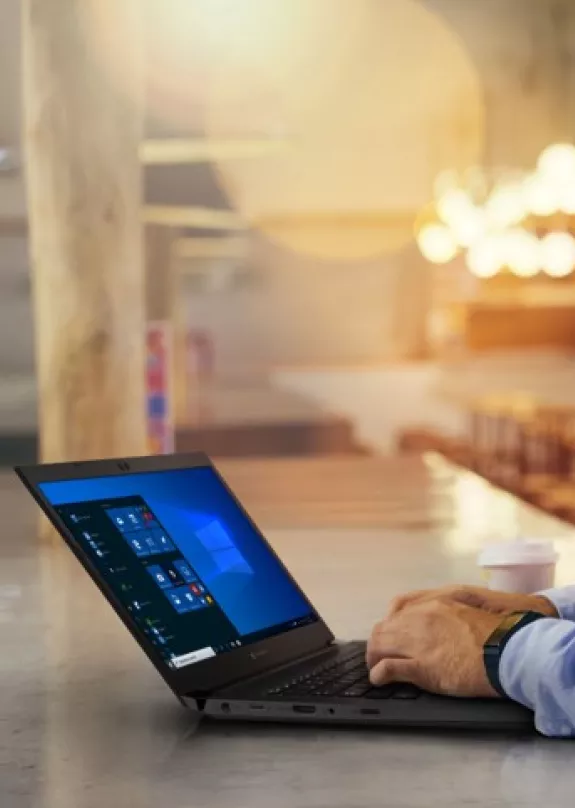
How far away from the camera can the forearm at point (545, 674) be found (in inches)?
34.5

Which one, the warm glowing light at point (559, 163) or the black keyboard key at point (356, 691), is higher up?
the warm glowing light at point (559, 163)

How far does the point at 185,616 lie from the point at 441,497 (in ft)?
4.91

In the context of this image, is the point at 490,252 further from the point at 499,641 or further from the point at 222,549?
the point at 499,641

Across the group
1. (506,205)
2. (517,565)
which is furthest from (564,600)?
(506,205)

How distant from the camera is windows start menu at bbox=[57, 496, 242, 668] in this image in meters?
0.95

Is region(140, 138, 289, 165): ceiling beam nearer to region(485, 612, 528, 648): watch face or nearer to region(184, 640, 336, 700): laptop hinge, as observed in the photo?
region(184, 640, 336, 700): laptop hinge

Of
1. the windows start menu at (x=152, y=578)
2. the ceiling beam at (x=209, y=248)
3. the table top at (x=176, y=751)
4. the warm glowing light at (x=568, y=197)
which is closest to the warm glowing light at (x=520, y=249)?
the warm glowing light at (x=568, y=197)

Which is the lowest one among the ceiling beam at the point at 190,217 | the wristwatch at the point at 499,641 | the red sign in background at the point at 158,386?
the red sign in background at the point at 158,386

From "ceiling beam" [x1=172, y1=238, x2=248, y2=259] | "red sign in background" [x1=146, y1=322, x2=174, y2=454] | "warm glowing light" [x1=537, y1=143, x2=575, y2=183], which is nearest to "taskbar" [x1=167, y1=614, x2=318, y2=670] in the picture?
"red sign in background" [x1=146, y1=322, x2=174, y2=454]

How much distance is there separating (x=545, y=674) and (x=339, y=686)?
6.0 inches

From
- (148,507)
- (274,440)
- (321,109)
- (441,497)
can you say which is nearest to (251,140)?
(321,109)

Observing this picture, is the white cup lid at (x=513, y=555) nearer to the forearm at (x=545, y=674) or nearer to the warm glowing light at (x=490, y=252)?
the forearm at (x=545, y=674)

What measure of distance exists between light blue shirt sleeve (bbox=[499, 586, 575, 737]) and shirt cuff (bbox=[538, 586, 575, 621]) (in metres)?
0.22

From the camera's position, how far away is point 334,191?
280 inches
